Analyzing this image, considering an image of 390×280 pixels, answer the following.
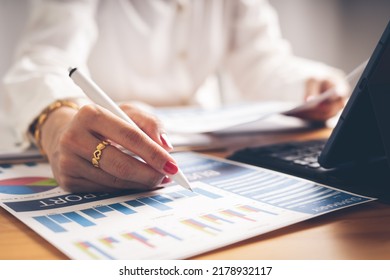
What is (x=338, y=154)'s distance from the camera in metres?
0.38

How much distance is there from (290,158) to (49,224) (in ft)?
0.80

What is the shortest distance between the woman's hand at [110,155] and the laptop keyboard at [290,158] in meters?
0.11

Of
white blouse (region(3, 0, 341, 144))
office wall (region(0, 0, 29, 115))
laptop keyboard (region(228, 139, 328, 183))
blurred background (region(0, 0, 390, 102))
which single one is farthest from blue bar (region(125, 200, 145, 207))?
blurred background (region(0, 0, 390, 102))

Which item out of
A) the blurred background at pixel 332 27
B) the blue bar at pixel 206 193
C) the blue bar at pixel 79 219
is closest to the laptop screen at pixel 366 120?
the blue bar at pixel 206 193

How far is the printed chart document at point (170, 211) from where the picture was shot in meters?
0.26

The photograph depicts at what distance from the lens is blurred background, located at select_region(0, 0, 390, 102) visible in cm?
154

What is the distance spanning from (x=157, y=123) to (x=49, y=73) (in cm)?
25

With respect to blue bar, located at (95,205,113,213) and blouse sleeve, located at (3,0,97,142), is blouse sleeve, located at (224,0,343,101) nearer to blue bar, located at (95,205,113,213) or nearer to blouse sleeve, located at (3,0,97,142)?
blouse sleeve, located at (3,0,97,142)

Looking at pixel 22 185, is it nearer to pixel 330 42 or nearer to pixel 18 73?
pixel 18 73

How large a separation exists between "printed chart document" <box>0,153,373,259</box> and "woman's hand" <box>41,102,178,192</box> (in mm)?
10

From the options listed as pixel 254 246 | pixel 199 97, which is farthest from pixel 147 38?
pixel 254 246

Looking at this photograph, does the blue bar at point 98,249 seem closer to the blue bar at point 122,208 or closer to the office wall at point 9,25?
the blue bar at point 122,208

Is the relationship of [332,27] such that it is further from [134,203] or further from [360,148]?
[134,203]
